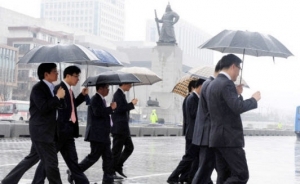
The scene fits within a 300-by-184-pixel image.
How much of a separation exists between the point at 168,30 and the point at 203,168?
3979cm

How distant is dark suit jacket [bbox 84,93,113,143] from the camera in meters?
8.81

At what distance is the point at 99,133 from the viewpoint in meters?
8.82

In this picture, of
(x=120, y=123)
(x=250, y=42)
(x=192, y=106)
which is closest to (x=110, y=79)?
(x=120, y=123)

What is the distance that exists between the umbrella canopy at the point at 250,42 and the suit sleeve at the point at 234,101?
74.5 inches

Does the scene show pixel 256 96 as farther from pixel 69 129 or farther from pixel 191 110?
pixel 191 110

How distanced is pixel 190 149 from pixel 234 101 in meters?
3.30

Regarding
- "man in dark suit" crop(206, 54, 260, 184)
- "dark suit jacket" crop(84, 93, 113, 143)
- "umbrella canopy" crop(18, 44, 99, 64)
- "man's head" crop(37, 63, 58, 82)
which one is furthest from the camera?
"dark suit jacket" crop(84, 93, 113, 143)

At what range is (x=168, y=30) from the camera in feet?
152

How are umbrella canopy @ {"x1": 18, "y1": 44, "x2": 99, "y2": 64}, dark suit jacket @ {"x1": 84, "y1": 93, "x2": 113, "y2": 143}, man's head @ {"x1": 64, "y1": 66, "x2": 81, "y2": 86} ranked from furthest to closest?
1. dark suit jacket @ {"x1": 84, "y1": 93, "x2": 113, "y2": 143}
2. man's head @ {"x1": 64, "y1": 66, "x2": 81, "y2": 86}
3. umbrella canopy @ {"x1": 18, "y1": 44, "x2": 99, "y2": 64}

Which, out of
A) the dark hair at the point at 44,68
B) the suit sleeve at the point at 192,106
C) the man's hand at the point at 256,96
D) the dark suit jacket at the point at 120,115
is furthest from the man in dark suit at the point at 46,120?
the dark suit jacket at the point at 120,115

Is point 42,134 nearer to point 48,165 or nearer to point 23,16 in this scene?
point 48,165

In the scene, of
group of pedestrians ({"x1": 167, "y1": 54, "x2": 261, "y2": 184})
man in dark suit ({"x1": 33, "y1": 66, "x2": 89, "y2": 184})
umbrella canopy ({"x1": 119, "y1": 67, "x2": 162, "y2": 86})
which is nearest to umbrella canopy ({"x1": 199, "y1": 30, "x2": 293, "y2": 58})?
group of pedestrians ({"x1": 167, "y1": 54, "x2": 261, "y2": 184})

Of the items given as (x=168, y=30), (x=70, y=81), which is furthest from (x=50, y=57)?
(x=168, y=30)

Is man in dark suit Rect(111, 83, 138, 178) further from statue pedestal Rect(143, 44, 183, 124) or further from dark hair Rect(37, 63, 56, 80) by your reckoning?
statue pedestal Rect(143, 44, 183, 124)
